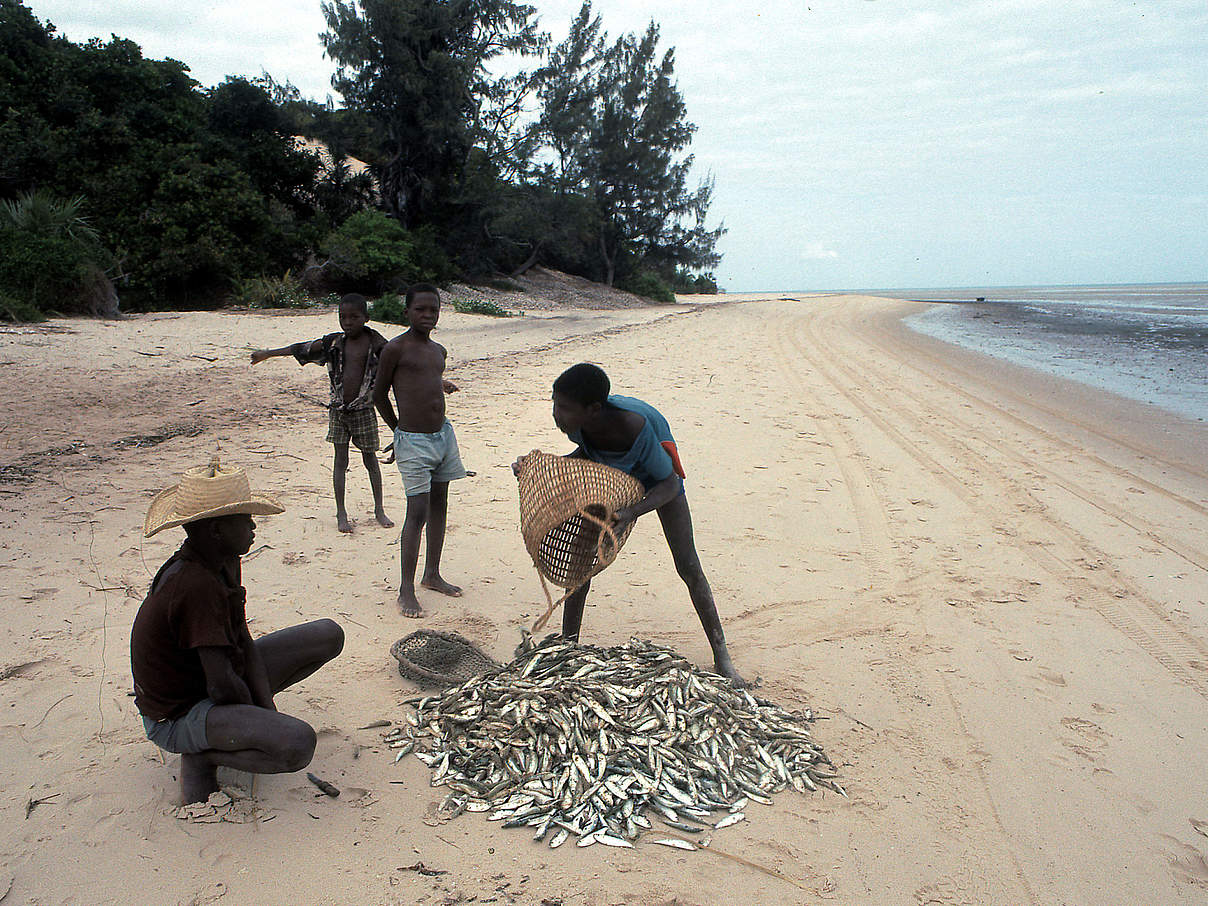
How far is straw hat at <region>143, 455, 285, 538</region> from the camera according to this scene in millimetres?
2676

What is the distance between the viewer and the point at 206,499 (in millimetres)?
2697

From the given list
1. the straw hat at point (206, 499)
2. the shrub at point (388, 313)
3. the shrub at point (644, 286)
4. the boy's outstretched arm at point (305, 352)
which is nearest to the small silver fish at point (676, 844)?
the straw hat at point (206, 499)

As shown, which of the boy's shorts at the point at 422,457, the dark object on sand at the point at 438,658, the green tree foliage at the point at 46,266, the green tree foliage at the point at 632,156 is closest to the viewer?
the dark object on sand at the point at 438,658

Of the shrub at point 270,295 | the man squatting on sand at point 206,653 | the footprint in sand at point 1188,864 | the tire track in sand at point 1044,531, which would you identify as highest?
the shrub at point 270,295

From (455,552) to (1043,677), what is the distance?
12.1ft

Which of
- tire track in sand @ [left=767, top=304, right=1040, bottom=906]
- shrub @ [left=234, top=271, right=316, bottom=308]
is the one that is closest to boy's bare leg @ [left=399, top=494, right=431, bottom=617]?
tire track in sand @ [left=767, top=304, right=1040, bottom=906]

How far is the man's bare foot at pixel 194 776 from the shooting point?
2.85 m

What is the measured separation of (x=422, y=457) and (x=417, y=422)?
0.74 feet

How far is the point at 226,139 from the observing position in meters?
22.9

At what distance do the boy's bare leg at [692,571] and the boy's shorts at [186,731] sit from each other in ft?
6.66

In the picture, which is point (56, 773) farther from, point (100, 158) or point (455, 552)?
point (100, 158)

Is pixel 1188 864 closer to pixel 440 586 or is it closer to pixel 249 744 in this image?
pixel 249 744

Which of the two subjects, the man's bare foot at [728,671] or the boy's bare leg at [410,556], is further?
the boy's bare leg at [410,556]

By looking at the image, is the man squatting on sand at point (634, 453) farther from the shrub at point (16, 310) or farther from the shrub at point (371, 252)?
the shrub at point (371, 252)
